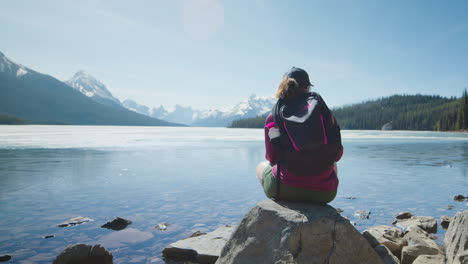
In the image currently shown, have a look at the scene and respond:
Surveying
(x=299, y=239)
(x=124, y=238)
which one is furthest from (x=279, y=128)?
(x=124, y=238)

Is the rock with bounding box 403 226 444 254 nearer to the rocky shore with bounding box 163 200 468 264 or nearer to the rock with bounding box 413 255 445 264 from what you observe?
the rock with bounding box 413 255 445 264

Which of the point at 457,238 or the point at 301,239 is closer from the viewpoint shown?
the point at 301,239

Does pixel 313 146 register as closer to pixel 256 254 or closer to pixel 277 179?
pixel 277 179

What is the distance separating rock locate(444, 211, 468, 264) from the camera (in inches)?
214

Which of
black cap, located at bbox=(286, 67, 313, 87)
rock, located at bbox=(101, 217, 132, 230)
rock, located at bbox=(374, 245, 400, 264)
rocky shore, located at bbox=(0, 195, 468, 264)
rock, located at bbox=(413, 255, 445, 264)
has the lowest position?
rock, located at bbox=(101, 217, 132, 230)

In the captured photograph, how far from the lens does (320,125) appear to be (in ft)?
13.3

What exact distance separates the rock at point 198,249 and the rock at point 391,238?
3484 millimetres

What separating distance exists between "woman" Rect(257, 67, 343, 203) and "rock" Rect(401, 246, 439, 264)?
3.18 m

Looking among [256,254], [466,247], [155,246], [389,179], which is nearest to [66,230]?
[155,246]

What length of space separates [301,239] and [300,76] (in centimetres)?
238

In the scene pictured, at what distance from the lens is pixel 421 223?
8.97 meters

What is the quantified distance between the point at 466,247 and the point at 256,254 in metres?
3.90

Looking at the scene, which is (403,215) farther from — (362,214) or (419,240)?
(419,240)

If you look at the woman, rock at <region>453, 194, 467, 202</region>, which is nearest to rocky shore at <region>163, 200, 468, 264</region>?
the woman
